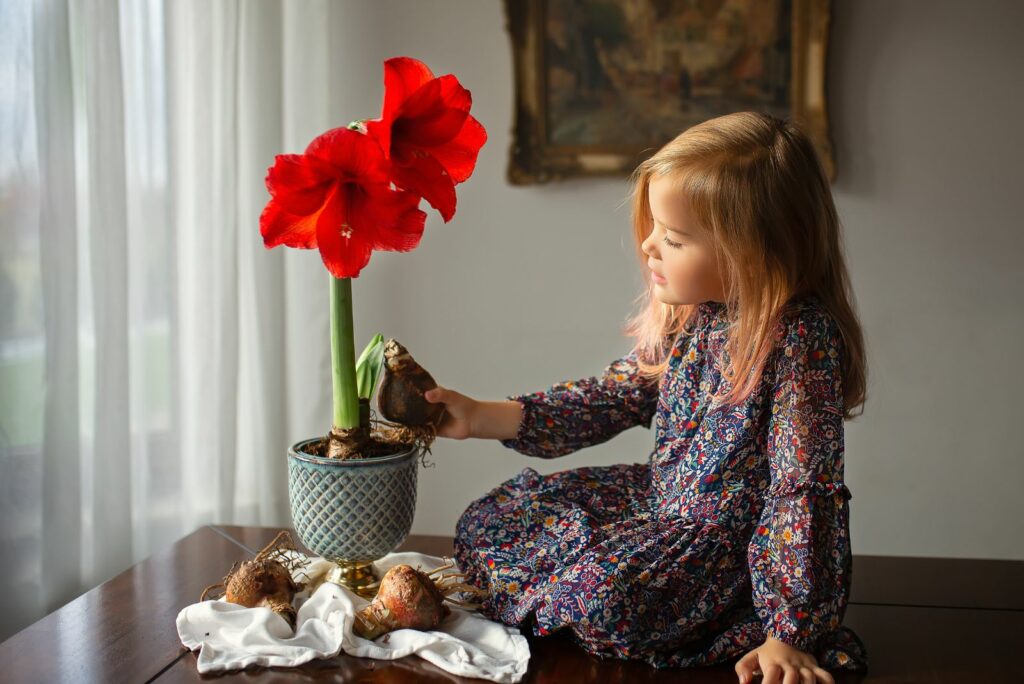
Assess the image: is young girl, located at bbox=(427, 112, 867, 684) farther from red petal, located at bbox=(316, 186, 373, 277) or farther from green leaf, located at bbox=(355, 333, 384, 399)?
red petal, located at bbox=(316, 186, 373, 277)

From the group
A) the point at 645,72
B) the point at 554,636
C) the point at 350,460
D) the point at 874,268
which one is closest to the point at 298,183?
the point at 350,460

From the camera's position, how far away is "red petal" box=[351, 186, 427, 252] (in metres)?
0.95

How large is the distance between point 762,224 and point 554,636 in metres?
0.46

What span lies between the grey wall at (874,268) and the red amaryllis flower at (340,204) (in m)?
1.07

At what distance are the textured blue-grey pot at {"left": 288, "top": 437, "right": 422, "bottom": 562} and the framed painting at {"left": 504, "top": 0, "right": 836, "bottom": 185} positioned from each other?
1.09 m

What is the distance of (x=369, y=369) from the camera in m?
1.09

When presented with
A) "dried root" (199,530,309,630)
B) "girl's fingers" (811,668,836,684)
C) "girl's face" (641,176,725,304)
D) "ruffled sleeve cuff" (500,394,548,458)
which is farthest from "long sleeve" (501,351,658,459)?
"girl's fingers" (811,668,836,684)

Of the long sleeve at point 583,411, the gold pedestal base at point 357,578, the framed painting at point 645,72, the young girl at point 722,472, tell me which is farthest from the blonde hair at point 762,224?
the framed painting at point 645,72

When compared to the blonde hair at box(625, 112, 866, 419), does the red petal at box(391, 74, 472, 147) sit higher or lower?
higher

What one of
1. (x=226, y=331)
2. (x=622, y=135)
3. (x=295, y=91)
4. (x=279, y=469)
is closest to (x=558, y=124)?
(x=622, y=135)

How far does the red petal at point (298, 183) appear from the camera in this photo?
91 centimetres

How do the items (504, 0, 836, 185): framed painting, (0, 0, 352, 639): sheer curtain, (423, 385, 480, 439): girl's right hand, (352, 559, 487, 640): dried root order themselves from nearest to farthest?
(352, 559, 487, 640): dried root < (423, 385, 480, 439): girl's right hand < (0, 0, 352, 639): sheer curtain < (504, 0, 836, 185): framed painting

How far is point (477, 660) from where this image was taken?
945 mm

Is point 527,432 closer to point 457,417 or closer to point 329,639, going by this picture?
point 457,417
